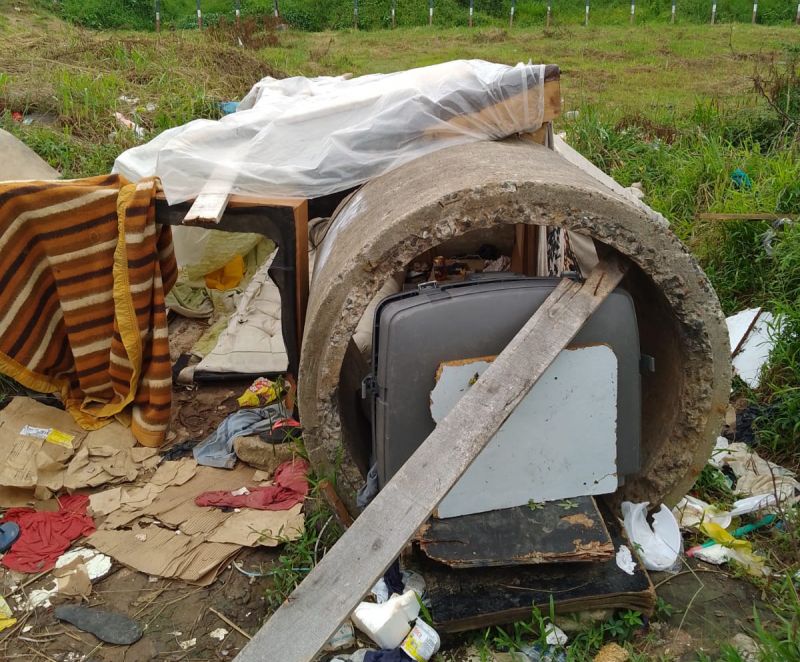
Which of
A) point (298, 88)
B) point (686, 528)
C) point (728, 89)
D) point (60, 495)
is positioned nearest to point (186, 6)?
point (728, 89)

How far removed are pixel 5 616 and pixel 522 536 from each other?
1.78 metres

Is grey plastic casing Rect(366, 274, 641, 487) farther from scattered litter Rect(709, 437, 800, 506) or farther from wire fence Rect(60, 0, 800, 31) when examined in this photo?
wire fence Rect(60, 0, 800, 31)

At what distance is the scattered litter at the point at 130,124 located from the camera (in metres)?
5.73

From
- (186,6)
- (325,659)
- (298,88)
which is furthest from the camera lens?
(186,6)

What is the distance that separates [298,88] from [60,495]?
7.67 feet

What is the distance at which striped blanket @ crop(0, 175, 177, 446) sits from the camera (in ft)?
10.1

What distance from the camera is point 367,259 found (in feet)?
7.28

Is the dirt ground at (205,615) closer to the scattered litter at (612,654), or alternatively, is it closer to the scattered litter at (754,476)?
the scattered litter at (612,654)

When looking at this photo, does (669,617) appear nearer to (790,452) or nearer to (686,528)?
(686,528)

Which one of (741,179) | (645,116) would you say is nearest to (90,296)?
(741,179)

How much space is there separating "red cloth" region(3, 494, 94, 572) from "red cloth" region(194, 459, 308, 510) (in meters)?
0.48

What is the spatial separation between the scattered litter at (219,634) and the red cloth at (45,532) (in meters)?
0.76

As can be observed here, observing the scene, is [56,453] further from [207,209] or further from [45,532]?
[207,209]

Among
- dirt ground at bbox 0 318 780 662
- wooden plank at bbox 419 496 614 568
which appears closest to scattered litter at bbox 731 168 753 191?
dirt ground at bbox 0 318 780 662
